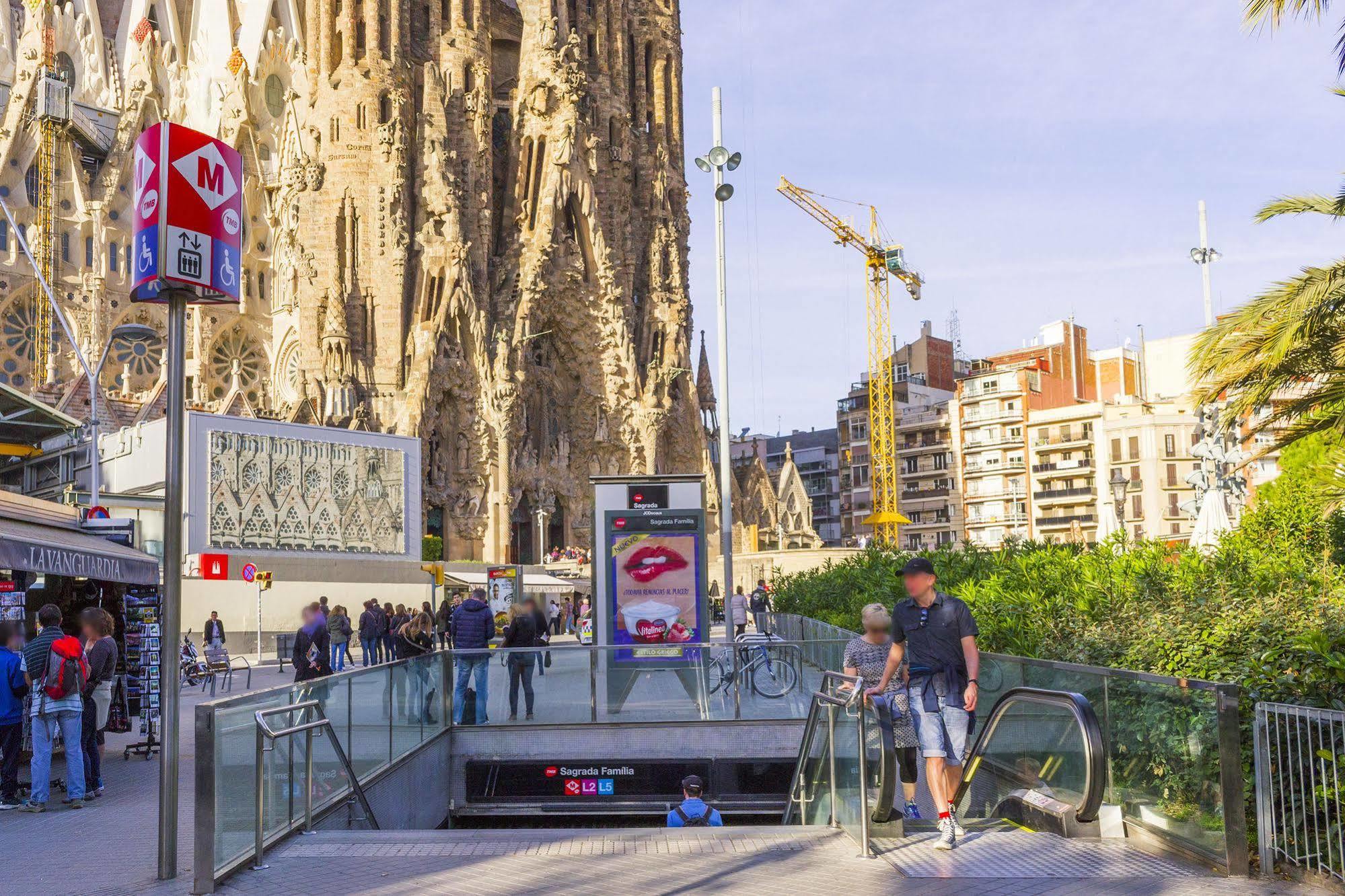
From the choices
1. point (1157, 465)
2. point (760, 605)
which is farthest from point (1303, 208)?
point (1157, 465)

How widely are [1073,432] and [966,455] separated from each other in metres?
8.15

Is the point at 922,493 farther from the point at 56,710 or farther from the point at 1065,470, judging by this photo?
the point at 56,710

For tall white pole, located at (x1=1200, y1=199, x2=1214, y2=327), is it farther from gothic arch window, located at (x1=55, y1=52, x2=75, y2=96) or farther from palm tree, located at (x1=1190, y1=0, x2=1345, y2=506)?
gothic arch window, located at (x1=55, y1=52, x2=75, y2=96)

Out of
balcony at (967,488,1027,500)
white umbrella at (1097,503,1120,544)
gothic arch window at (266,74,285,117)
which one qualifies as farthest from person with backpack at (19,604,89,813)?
balcony at (967,488,1027,500)

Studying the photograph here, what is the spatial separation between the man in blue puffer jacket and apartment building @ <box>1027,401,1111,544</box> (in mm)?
59074

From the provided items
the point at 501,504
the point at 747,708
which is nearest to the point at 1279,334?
the point at 747,708

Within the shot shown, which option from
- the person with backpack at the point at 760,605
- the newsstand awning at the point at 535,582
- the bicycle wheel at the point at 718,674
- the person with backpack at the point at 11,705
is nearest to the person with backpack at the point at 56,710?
the person with backpack at the point at 11,705

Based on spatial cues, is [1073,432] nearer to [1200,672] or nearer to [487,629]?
[487,629]

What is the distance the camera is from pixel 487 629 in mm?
15680

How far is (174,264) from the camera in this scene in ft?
24.4

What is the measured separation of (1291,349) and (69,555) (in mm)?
11026

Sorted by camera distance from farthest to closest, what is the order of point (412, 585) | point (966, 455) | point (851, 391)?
point (851, 391), point (966, 455), point (412, 585)

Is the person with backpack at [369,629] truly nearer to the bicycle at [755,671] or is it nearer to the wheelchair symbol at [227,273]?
the bicycle at [755,671]

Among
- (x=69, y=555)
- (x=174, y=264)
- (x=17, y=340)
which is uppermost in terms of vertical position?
(x=17, y=340)
